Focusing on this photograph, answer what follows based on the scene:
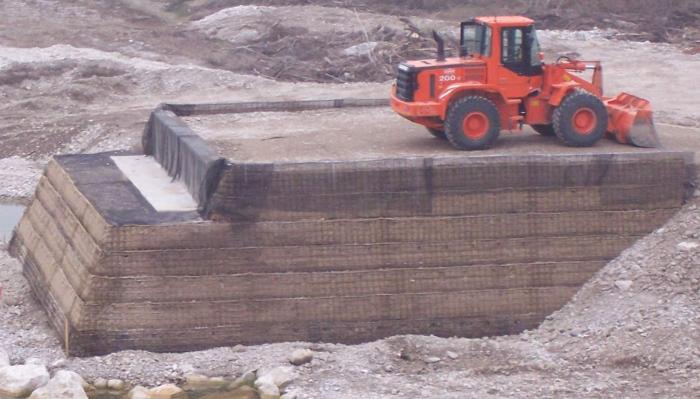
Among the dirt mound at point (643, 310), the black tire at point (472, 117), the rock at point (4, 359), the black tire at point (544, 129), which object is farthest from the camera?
the black tire at point (544, 129)

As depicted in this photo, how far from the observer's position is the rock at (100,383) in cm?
1385

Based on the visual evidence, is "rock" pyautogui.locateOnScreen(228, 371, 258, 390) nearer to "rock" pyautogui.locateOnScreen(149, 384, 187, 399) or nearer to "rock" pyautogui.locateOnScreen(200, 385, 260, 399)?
"rock" pyautogui.locateOnScreen(200, 385, 260, 399)

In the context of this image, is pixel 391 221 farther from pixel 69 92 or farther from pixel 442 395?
pixel 69 92

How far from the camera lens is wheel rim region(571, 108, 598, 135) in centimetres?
1677

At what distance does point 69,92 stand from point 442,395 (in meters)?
17.3

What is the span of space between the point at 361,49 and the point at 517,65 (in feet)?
50.6

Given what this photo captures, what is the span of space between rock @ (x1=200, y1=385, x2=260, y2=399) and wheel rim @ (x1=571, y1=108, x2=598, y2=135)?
577 centimetres

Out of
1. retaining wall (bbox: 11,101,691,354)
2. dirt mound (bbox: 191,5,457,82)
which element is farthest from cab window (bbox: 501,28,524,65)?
dirt mound (bbox: 191,5,457,82)

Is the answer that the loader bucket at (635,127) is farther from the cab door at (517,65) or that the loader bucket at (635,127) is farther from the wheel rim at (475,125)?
the wheel rim at (475,125)

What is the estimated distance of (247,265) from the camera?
14727 mm

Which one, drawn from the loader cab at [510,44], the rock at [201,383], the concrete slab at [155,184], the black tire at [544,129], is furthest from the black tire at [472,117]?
the rock at [201,383]

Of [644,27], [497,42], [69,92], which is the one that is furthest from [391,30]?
[497,42]

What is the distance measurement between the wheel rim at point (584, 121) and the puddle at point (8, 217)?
8901mm

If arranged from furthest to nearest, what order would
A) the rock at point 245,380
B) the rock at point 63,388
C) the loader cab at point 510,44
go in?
the loader cab at point 510,44 < the rock at point 245,380 < the rock at point 63,388
